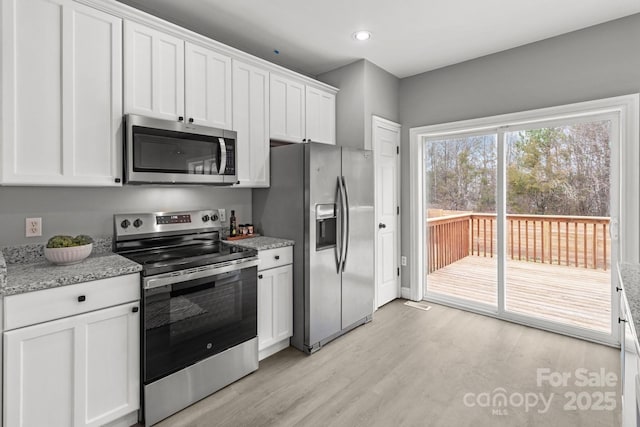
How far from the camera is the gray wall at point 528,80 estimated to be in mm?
2707

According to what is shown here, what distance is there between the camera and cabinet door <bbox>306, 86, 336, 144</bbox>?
337cm

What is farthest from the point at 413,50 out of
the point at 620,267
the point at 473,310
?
the point at 473,310

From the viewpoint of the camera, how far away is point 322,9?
8.49 ft

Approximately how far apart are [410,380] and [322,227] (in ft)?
4.35

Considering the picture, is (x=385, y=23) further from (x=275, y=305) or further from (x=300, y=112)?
(x=275, y=305)

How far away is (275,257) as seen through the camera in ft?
8.78

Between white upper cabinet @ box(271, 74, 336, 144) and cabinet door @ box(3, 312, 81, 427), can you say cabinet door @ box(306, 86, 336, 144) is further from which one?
cabinet door @ box(3, 312, 81, 427)

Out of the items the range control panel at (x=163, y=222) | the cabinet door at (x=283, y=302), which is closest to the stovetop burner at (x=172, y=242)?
the range control panel at (x=163, y=222)

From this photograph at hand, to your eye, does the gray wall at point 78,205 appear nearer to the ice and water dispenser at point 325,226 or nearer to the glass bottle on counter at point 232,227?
the glass bottle on counter at point 232,227

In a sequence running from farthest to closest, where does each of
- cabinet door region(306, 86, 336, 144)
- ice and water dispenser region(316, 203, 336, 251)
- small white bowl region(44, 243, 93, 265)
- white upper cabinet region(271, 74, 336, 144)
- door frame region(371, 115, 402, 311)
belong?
1. door frame region(371, 115, 402, 311)
2. cabinet door region(306, 86, 336, 144)
3. white upper cabinet region(271, 74, 336, 144)
4. ice and water dispenser region(316, 203, 336, 251)
5. small white bowl region(44, 243, 93, 265)

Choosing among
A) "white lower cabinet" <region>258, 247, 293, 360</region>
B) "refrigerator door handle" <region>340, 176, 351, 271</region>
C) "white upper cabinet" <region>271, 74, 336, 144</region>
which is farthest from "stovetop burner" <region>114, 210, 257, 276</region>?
"white upper cabinet" <region>271, 74, 336, 144</region>

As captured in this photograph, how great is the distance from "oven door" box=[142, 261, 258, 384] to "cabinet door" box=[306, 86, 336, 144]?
161cm

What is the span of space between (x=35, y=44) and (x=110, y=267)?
4.13 feet

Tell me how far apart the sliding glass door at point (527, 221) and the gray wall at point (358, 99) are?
31.4 inches
